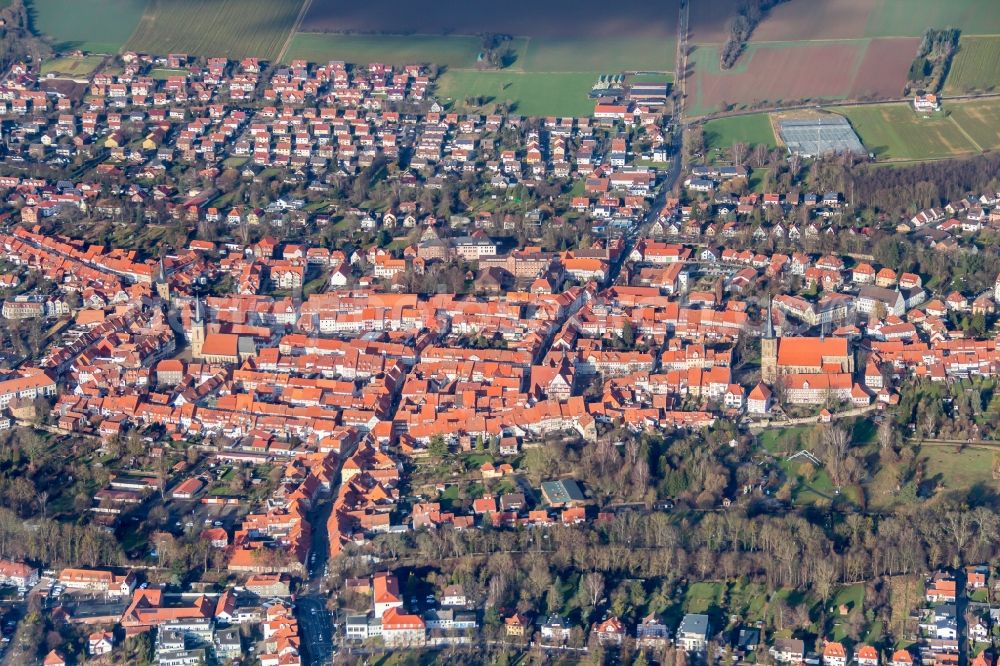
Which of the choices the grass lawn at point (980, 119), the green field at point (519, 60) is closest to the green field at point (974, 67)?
the grass lawn at point (980, 119)

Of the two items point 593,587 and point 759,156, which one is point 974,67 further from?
point 593,587

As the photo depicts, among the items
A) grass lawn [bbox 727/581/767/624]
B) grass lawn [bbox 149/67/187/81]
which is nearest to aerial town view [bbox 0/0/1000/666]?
grass lawn [bbox 727/581/767/624]

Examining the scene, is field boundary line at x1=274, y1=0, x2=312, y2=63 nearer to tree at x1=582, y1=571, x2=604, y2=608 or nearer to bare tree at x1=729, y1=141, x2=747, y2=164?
bare tree at x1=729, y1=141, x2=747, y2=164

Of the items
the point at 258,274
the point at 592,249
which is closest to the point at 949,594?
the point at 592,249

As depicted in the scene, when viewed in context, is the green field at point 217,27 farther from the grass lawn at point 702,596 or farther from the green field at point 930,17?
the grass lawn at point 702,596

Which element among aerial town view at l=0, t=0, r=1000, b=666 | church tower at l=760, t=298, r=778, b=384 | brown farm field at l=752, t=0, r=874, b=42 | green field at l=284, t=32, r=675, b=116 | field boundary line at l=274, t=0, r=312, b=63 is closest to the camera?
aerial town view at l=0, t=0, r=1000, b=666

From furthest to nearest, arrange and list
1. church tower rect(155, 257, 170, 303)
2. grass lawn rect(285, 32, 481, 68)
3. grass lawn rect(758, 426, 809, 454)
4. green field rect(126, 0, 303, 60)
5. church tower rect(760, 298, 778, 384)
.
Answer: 1. green field rect(126, 0, 303, 60)
2. grass lawn rect(285, 32, 481, 68)
3. church tower rect(155, 257, 170, 303)
4. church tower rect(760, 298, 778, 384)
5. grass lawn rect(758, 426, 809, 454)
